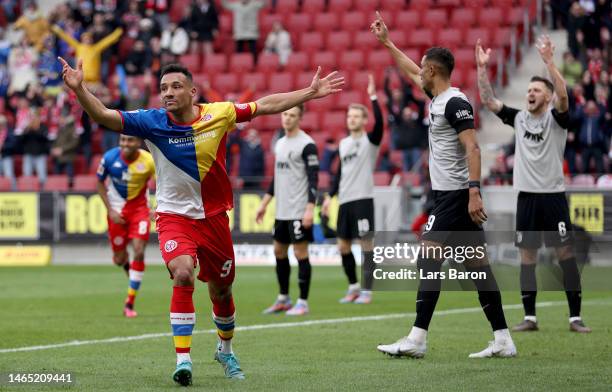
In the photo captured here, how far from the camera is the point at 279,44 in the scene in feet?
98.0

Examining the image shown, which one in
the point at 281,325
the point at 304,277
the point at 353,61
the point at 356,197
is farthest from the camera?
the point at 353,61

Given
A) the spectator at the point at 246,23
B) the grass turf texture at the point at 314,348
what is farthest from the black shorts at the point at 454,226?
the spectator at the point at 246,23

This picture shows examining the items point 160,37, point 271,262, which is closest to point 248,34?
point 160,37

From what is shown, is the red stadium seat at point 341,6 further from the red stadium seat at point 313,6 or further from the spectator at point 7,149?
the spectator at point 7,149

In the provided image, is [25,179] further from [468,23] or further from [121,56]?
[468,23]

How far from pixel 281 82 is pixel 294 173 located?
48.5ft

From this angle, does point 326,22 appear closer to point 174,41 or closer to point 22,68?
point 174,41

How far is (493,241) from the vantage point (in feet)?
61.1

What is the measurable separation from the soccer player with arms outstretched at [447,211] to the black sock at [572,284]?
2.23m

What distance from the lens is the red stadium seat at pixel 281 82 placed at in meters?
29.0

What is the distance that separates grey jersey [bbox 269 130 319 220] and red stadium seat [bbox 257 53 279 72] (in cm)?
1527

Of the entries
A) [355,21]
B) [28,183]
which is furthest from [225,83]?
[28,183]

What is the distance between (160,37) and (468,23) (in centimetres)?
819

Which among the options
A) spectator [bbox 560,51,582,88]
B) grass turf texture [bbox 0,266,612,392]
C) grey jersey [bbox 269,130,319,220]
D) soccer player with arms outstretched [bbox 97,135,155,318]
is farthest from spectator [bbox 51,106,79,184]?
grey jersey [bbox 269,130,319,220]
